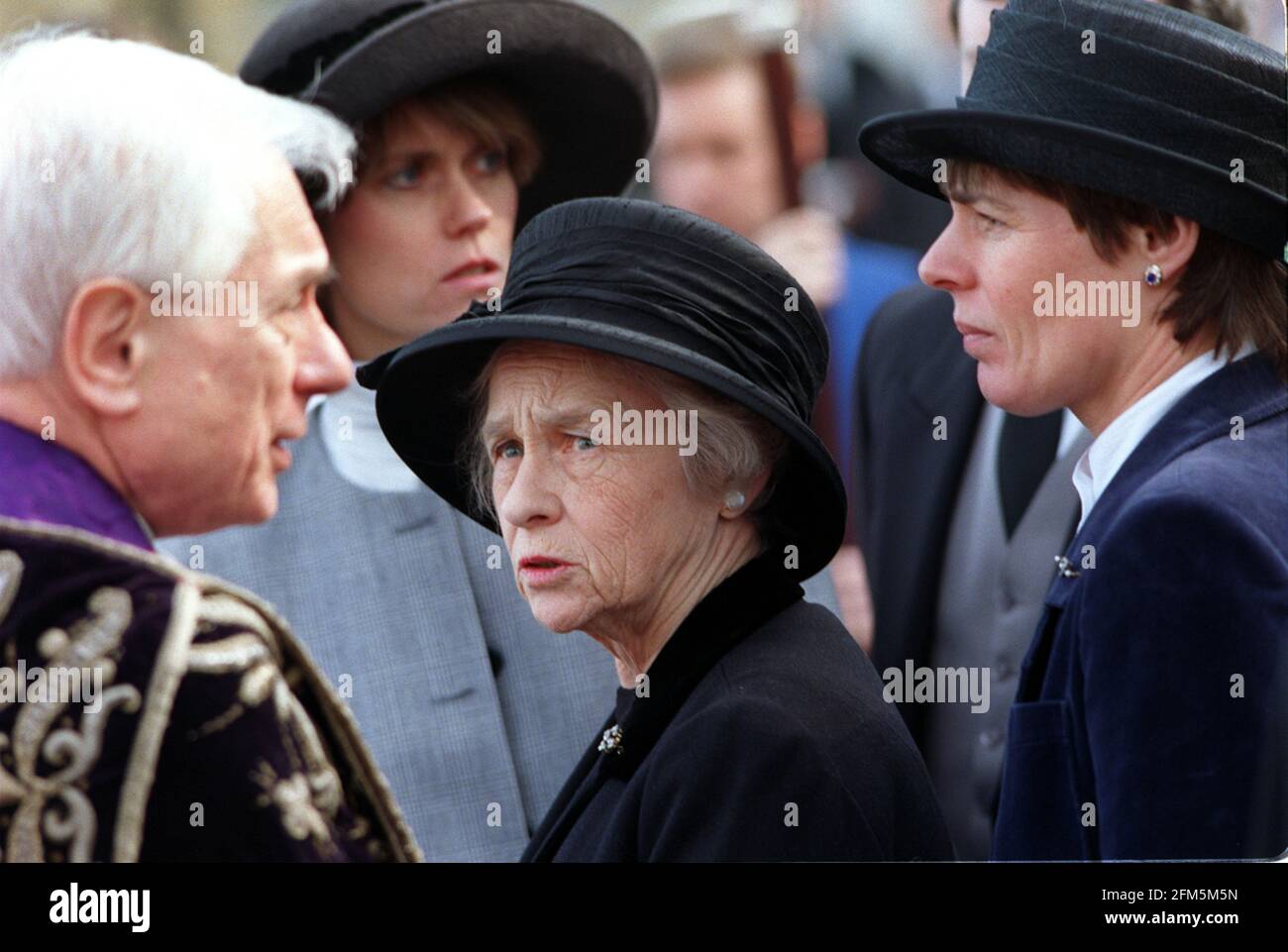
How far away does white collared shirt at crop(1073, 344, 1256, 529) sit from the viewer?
262 cm

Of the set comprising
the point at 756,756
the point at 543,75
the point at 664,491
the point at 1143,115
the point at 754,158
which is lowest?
the point at 756,756

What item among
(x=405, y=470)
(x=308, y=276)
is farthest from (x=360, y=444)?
(x=308, y=276)

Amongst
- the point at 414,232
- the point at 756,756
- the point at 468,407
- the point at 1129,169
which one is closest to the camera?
the point at 756,756

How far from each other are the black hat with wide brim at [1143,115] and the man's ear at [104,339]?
47.2 inches

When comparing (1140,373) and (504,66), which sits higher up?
(504,66)

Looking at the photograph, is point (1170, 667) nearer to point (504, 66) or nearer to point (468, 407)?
point (468, 407)

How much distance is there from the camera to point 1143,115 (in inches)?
104

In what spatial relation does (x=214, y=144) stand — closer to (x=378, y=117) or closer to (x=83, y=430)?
(x=83, y=430)

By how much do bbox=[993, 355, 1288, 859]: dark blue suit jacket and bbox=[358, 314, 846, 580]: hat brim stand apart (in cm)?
37

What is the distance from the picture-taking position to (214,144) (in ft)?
8.05

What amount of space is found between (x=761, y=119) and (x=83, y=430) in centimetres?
147

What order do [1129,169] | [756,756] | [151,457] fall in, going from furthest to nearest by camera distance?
[1129,169], [151,457], [756,756]

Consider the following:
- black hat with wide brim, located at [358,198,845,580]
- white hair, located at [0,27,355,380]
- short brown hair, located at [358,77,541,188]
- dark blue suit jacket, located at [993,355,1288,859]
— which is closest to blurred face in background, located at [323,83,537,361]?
short brown hair, located at [358,77,541,188]

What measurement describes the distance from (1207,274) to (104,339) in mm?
1585
